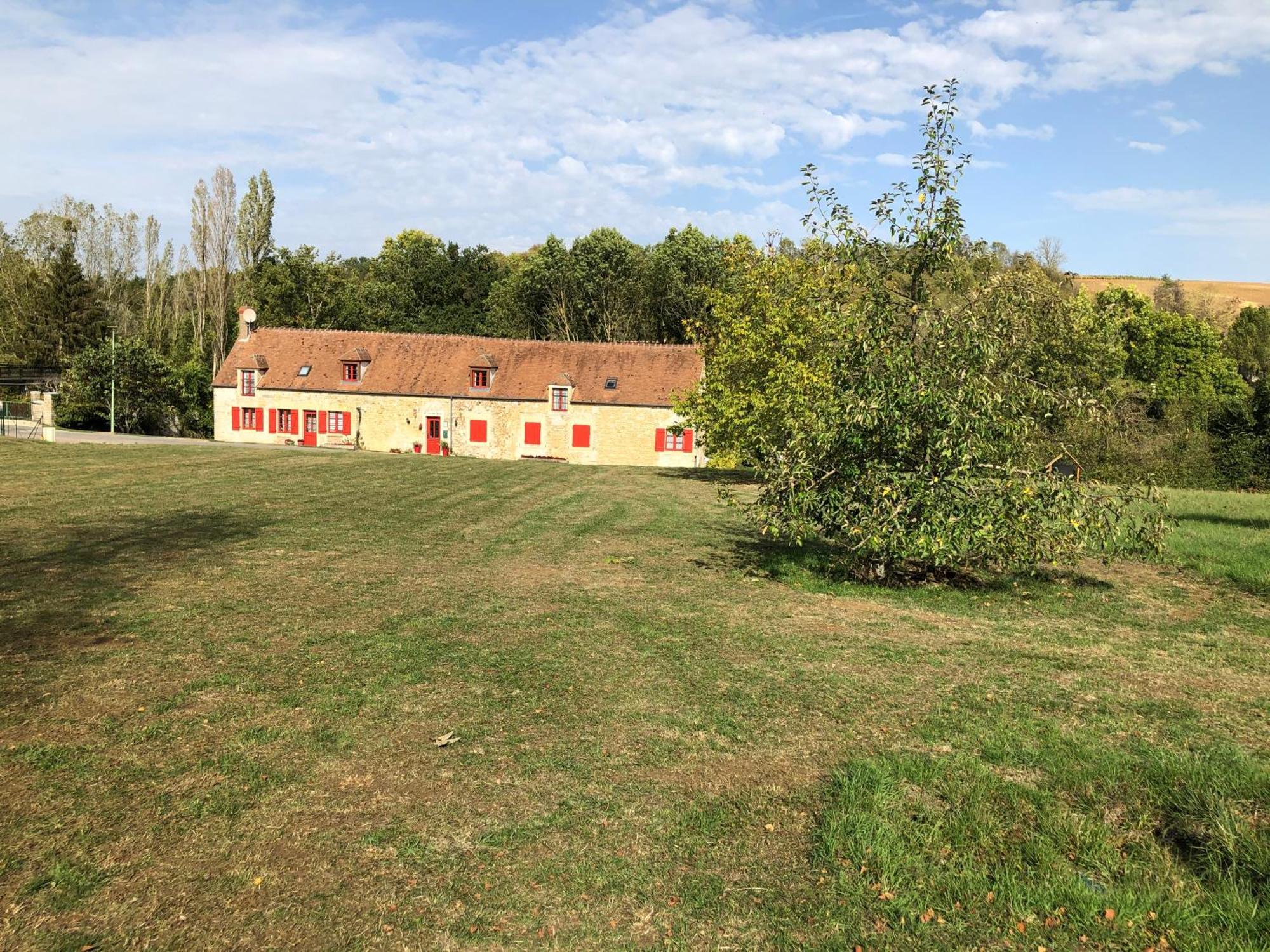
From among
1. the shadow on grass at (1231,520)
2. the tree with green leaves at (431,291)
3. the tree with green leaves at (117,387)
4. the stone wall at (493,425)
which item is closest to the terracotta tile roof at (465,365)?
the stone wall at (493,425)

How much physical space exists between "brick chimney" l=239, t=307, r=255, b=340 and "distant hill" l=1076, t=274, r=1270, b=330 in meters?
53.0

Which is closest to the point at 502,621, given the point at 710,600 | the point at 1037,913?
the point at 710,600

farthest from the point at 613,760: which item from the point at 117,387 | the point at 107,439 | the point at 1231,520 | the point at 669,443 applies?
the point at 117,387

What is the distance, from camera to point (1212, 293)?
65062 mm

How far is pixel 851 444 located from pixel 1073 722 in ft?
17.4

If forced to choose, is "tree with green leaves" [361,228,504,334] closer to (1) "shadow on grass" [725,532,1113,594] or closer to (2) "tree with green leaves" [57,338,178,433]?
(2) "tree with green leaves" [57,338,178,433]

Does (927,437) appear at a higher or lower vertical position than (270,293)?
lower

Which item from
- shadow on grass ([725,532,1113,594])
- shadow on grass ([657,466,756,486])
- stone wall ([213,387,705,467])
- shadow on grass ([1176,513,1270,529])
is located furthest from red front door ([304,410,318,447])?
shadow on grass ([1176,513,1270,529])

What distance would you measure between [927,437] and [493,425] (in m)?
31.3

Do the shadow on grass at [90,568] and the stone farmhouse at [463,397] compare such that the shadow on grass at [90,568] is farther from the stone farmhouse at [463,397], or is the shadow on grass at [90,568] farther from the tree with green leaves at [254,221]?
the tree with green leaves at [254,221]

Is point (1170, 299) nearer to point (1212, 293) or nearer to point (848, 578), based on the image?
point (1212, 293)

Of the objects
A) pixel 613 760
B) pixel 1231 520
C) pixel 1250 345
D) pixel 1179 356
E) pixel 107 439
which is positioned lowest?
pixel 613 760

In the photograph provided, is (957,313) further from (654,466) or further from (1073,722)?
(654,466)

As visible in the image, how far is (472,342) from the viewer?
4216 centimetres
